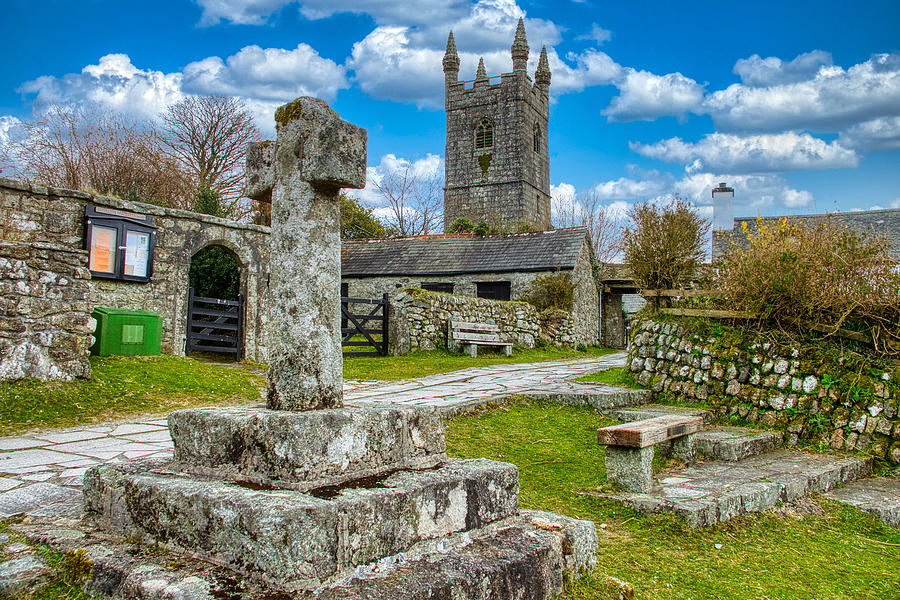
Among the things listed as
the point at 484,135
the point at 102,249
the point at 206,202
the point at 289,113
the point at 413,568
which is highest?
the point at 484,135

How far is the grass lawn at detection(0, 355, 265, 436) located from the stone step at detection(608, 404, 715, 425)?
4.73 meters

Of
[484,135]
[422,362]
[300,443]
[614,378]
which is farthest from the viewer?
[484,135]

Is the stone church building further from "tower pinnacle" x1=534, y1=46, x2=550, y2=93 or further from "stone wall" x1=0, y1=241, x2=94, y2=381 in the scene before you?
"stone wall" x1=0, y1=241, x2=94, y2=381

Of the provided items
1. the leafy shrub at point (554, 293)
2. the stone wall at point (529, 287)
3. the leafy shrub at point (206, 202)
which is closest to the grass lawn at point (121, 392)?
the leafy shrub at point (206, 202)

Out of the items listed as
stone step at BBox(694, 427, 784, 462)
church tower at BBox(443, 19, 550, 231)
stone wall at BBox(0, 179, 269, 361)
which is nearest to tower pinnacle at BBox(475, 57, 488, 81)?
church tower at BBox(443, 19, 550, 231)

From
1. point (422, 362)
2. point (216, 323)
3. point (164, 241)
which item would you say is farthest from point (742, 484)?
point (164, 241)

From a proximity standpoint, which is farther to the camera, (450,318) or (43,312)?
(450,318)

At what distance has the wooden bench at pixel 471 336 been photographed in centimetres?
1669

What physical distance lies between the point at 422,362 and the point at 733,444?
8.78 m

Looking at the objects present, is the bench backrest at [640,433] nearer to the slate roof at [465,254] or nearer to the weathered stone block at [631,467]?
the weathered stone block at [631,467]

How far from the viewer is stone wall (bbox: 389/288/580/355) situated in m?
16.0

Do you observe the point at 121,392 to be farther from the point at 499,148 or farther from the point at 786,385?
the point at 499,148

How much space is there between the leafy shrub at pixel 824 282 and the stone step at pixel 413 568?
16.5 ft

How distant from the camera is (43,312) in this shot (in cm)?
742
